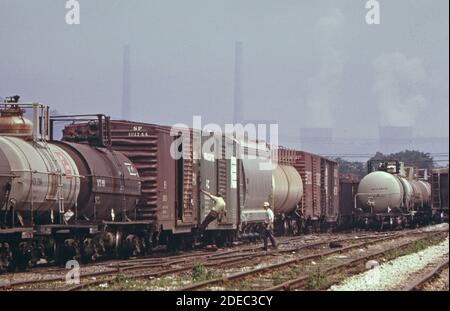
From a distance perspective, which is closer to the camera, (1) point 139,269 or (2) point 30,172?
(2) point 30,172

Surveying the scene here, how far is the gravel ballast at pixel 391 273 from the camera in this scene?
1567cm

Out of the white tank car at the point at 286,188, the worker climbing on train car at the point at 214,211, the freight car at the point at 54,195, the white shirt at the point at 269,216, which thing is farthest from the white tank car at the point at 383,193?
the freight car at the point at 54,195

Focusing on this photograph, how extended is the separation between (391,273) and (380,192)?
28422 millimetres

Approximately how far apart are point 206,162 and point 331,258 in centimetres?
541

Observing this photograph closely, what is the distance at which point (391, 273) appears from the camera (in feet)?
61.4

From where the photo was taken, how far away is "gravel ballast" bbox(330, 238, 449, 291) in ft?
51.4

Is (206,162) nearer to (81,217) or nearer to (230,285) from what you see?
(81,217)

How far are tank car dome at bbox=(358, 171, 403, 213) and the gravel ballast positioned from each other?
19.5 m

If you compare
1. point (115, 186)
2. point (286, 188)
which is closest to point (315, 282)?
point (115, 186)

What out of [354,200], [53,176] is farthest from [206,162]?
[354,200]

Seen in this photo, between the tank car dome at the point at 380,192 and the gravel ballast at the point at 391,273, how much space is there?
19450 millimetres

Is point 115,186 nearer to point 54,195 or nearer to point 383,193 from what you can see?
point 54,195

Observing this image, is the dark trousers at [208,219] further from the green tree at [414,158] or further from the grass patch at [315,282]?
the green tree at [414,158]

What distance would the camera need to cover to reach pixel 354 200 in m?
50.7
